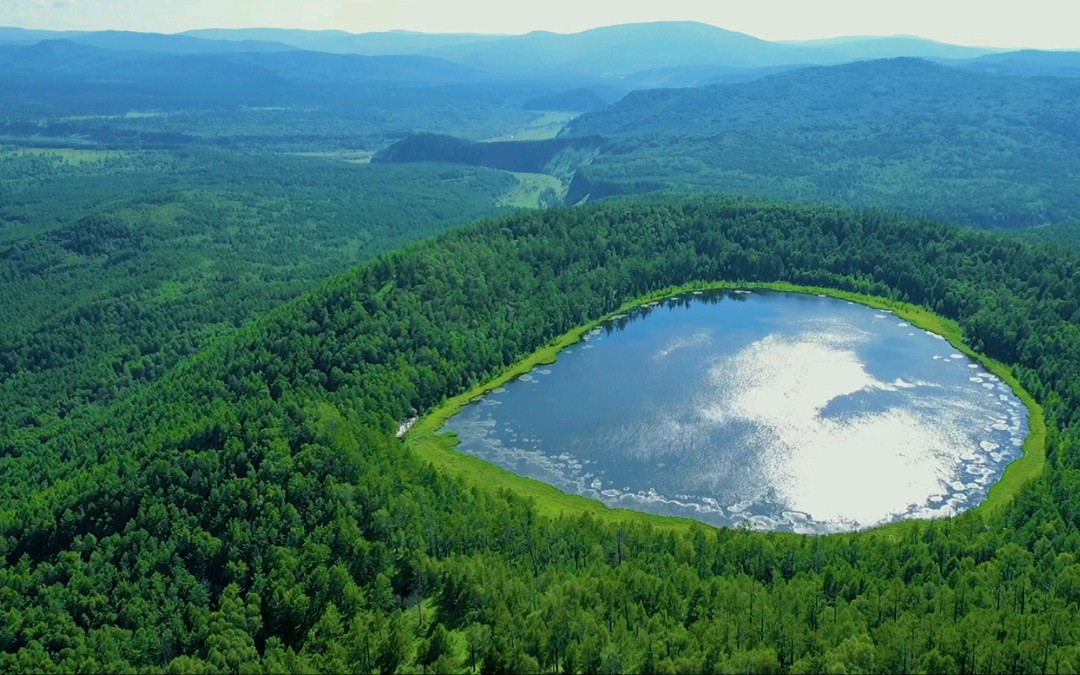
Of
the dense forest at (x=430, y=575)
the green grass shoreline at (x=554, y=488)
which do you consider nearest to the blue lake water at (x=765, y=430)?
the green grass shoreline at (x=554, y=488)

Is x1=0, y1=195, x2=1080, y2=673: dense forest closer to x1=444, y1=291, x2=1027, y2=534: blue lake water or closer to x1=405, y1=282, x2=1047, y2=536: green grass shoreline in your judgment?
x1=405, y1=282, x2=1047, y2=536: green grass shoreline

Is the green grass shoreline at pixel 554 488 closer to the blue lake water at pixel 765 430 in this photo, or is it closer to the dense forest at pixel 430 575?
the blue lake water at pixel 765 430

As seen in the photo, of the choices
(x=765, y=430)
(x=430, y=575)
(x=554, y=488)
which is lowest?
(x=554, y=488)

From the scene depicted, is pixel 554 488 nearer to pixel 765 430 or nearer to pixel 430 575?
pixel 430 575

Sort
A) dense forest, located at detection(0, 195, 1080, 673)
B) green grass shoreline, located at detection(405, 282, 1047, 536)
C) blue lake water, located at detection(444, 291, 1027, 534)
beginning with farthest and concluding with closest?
blue lake water, located at detection(444, 291, 1027, 534) → green grass shoreline, located at detection(405, 282, 1047, 536) → dense forest, located at detection(0, 195, 1080, 673)

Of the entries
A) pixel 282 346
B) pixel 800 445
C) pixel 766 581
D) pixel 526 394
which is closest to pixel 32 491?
pixel 282 346

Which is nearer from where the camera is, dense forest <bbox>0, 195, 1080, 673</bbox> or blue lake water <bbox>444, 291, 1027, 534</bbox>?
dense forest <bbox>0, 195, 1080, 673</bbox>

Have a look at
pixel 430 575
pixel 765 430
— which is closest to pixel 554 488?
pixel 430 575

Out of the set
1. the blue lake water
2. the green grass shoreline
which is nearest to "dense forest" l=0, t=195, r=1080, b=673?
the green grass shoreline

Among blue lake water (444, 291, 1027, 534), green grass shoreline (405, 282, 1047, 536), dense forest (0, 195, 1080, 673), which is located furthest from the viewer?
blue lake water (444, 291, 1027, 534)
